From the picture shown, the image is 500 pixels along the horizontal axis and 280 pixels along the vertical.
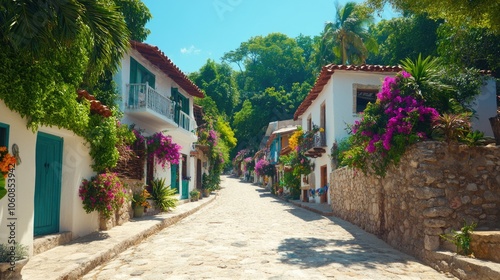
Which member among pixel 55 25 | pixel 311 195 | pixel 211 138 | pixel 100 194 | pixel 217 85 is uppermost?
pixel 217 85

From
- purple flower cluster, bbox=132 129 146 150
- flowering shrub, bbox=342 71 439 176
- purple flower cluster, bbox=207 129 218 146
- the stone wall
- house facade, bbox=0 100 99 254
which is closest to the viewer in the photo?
house facade, bbox=0 100 99 254

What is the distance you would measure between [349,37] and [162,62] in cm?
1558

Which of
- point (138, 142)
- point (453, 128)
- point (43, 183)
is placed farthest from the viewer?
point (138, 142)

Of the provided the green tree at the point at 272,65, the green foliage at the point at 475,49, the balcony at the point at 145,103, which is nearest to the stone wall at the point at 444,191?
the green foliage at the point at 475,49

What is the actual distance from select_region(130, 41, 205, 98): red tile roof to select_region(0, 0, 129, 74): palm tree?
7006mm

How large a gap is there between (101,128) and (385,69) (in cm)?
Answer: 1164

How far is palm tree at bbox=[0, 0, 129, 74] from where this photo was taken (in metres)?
4.73

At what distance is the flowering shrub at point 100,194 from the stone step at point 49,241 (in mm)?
786

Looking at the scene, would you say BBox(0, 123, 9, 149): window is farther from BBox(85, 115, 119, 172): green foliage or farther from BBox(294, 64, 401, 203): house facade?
BBox(294, 64, 401, 203): house facade

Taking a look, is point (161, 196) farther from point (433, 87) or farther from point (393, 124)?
point (433, 87)

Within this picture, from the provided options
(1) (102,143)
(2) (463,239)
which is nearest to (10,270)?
(1) (102,143)

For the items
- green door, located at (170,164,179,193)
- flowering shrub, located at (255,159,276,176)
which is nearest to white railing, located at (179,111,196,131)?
green door, located at (170,164,179,193)

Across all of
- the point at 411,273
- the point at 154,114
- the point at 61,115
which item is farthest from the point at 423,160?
the point at 154,114

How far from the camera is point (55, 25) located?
5.12 meters
